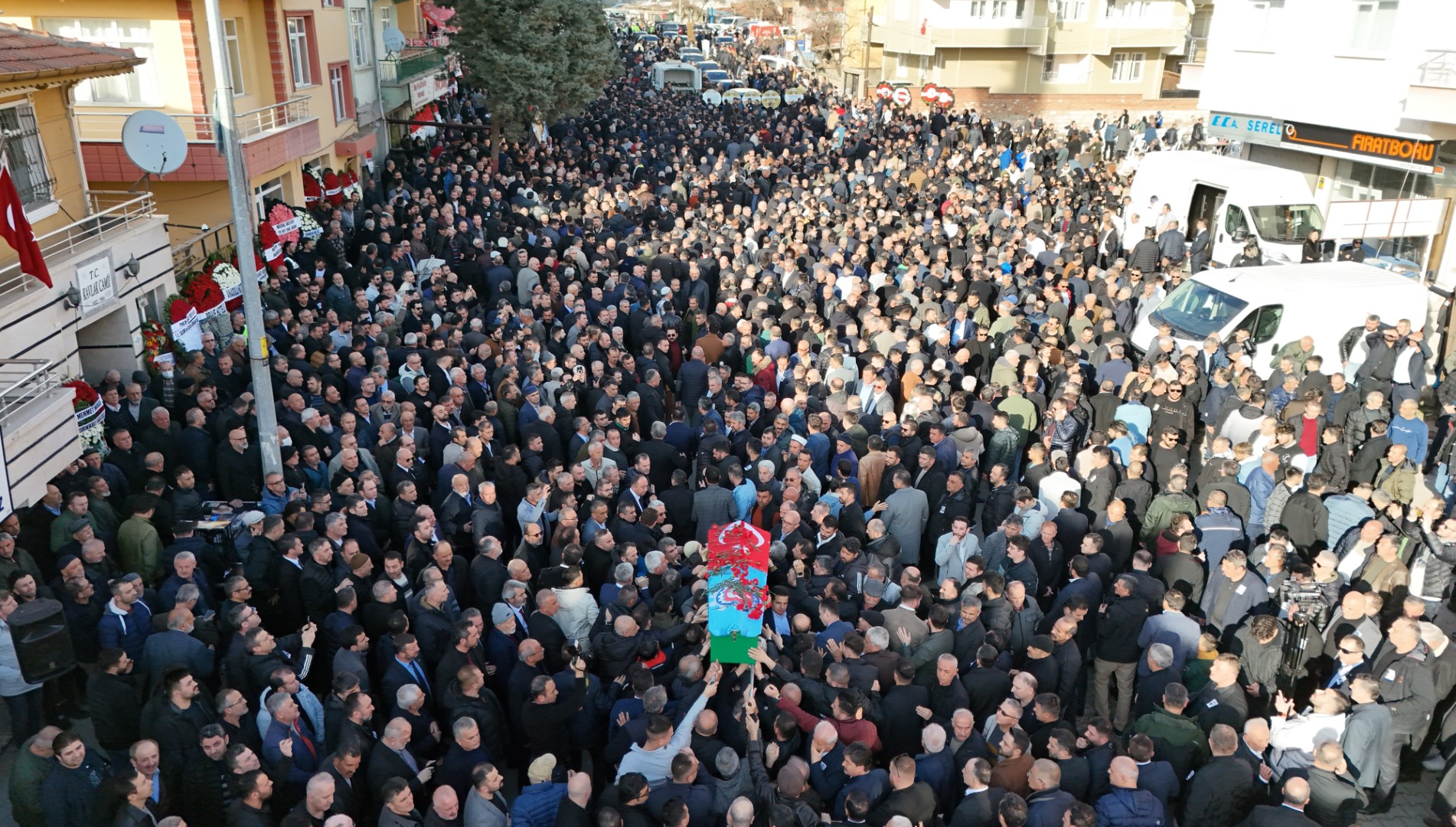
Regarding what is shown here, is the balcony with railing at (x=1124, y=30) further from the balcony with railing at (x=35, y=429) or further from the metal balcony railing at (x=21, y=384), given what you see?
the balcony with railing at (x=35, y=429)

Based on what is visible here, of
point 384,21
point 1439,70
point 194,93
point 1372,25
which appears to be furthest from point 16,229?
point 384,21

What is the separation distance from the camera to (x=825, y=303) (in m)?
14.3

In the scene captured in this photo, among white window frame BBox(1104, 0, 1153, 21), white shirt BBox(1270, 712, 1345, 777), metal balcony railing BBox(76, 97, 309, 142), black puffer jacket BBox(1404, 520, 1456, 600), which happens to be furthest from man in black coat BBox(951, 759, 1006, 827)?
white window frame BBox(1104, 0, 1153, 21)

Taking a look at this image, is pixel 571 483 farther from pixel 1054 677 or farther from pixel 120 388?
pixel 120 388

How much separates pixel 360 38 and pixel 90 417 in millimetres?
19931

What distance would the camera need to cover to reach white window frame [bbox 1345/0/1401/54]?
18.5 m

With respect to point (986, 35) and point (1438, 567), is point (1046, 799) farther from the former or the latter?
point (986, 35)

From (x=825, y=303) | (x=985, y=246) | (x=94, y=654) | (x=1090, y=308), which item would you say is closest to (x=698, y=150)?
(x=985, y=246)

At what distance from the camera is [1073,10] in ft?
147

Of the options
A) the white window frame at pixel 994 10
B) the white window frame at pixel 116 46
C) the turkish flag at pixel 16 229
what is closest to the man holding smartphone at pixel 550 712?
the turkish flag at pixel 16 229

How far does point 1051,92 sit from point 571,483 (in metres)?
42.7

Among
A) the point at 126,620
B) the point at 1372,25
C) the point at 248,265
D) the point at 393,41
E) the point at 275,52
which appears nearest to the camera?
the point at 126,620

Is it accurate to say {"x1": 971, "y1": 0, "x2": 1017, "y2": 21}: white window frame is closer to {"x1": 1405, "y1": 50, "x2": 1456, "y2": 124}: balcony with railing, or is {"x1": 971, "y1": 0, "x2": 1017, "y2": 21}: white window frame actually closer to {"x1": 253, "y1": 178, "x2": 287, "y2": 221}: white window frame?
{"x1": 1405, "y1": 50, "x2": 1456, "y2": 124}: balcony with railing

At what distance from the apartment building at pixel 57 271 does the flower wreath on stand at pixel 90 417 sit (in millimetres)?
359
